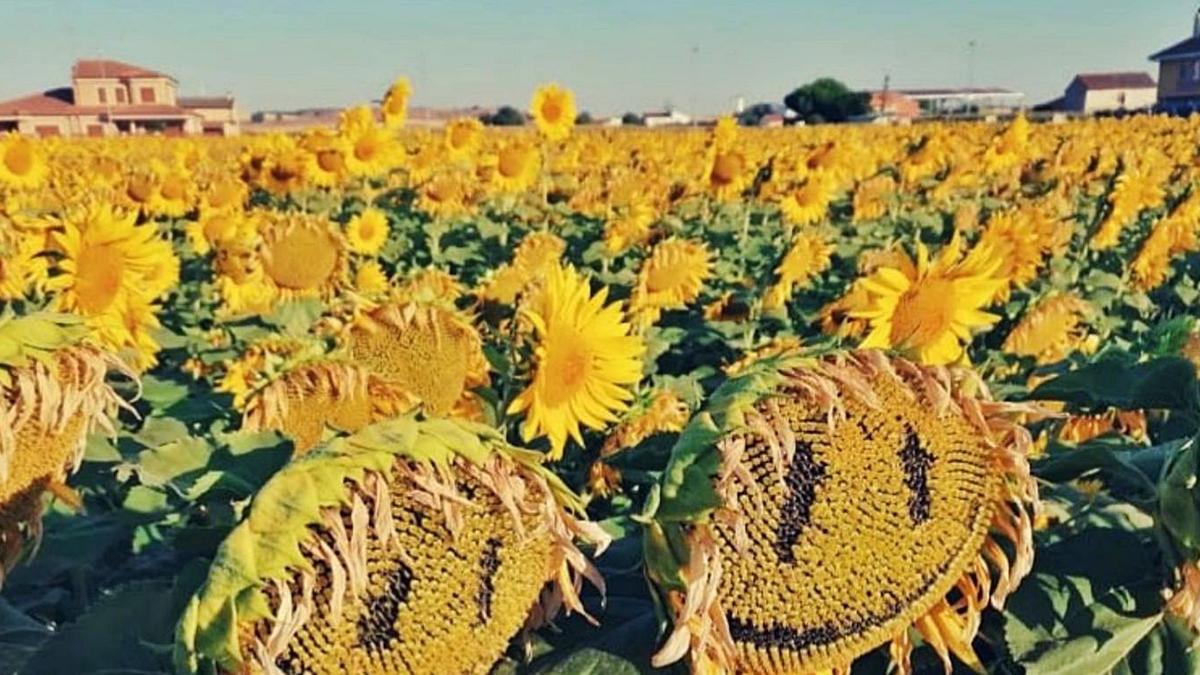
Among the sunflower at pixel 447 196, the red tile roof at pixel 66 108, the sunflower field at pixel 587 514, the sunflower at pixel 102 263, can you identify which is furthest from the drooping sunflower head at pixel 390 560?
the red tile roof at pixel 66 108

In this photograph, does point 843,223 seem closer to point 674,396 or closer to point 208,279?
point 208,279

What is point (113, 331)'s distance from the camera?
2906mm

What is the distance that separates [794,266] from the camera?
17.9 ft

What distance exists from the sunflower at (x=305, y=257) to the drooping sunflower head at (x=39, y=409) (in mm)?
2569

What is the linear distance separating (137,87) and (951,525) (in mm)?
41917

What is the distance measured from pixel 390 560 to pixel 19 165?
7.35m

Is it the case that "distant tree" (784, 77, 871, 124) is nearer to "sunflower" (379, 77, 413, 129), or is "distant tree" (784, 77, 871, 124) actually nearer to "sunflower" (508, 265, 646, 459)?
"sunflower" (379, 77, 413, 129)

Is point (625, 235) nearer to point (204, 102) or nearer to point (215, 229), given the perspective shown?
point (215, 229)

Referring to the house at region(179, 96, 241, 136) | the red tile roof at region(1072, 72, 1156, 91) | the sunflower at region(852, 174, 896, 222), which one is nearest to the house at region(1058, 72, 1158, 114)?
the red tile roof at region(1072, 72, 1156, 91)

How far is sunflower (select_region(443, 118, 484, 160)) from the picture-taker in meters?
9.79

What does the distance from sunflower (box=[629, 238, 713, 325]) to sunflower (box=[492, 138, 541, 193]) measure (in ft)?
13.2

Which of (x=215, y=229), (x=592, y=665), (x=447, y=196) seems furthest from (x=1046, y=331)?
(x=447, y=196)

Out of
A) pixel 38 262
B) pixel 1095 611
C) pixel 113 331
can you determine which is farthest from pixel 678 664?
pixel 38 262

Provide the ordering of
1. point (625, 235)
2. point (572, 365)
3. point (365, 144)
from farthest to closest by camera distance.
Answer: point (365, 144) < point (625, 235) < point (572, 365)
